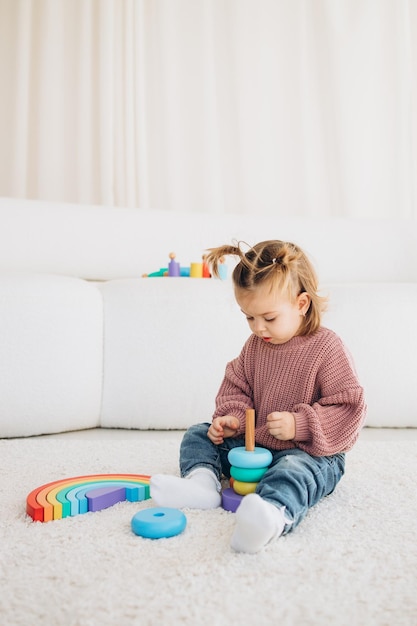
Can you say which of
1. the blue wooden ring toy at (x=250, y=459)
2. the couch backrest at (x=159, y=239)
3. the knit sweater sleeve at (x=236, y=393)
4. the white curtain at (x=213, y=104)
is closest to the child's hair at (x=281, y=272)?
the knit sweater sleeve at (x=236, y=393)

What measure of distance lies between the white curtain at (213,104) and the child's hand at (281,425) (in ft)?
7.03

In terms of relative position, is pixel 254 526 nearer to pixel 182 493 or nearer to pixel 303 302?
pixel 182 493

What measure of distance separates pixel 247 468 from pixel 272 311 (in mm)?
262

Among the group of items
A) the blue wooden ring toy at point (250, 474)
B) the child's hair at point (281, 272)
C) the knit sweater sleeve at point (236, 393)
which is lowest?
the blue wooden ring toy at point (250, 474)

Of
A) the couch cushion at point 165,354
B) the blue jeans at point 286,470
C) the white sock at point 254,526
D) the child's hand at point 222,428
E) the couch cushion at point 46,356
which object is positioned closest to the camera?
the white sock at point 254,526

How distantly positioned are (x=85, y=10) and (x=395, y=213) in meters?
1.78

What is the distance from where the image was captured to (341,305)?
1738 millimetres

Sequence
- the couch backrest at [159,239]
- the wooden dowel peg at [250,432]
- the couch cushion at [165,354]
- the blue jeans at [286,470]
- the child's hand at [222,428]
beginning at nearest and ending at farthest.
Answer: the blue jeans at [286,470]
the wooden dowel peg at [250,432]
the child's hand at [222,428]
the couch cushion at [165,354]
the couch backrest at [159,239]

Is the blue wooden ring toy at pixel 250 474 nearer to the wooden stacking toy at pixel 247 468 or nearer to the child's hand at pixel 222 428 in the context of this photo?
the wooden stacking toy at pixel 247 468

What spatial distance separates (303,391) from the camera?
3.70ft

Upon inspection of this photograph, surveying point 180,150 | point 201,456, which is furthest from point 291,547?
point 180,150

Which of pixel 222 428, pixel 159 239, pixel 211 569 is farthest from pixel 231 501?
pixel 159 239

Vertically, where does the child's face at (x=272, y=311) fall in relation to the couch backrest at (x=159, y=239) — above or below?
below

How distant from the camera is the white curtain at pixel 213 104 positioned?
119 inches
